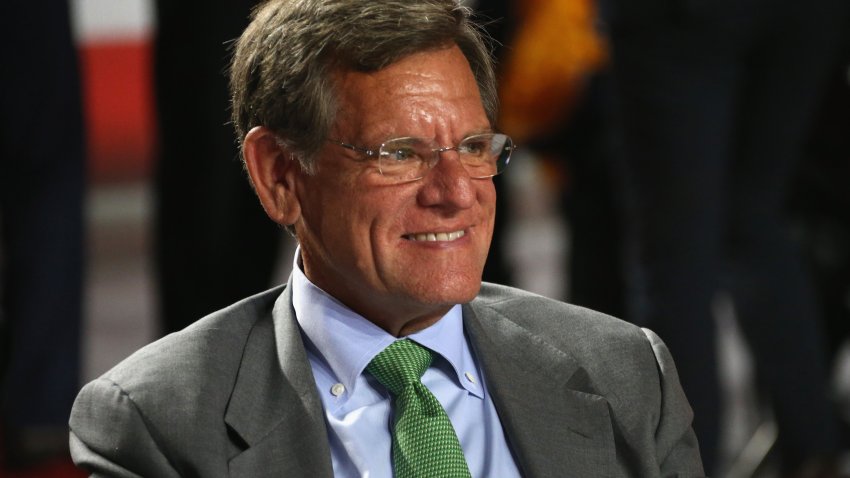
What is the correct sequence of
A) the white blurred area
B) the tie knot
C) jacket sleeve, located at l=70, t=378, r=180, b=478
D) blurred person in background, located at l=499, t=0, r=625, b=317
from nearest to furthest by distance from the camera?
1. jacket sleeve, located at l=70, t=378, r=180, b=478
2. the tie knot
3. blurred person in background, located at l=499, t=0, r=625, b=317
4. the white blurred area

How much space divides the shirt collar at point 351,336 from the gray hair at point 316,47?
0.70 ft

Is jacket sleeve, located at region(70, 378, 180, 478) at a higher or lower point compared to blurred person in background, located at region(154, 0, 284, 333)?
higher

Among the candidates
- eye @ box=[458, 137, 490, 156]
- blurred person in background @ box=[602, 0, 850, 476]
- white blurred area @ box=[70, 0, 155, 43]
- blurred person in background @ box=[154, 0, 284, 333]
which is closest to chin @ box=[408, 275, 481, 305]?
eye @ box=[458, 137, 490, 156]

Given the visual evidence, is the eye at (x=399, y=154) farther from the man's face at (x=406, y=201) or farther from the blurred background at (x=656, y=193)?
the blurred background at (x=656, y=193)

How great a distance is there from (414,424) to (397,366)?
11cm

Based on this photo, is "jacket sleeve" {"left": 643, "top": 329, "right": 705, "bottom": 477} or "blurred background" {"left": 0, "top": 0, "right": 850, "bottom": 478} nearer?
"jacket sleeve" {"left": 643, "top": 329, "right": 705, "bottom": 477}

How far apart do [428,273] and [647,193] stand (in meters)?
1.53

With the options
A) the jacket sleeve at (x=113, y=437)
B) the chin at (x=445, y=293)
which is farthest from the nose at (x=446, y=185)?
the jacket sleeve at (x=113, y=437)

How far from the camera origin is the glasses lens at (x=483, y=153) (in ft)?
7.93

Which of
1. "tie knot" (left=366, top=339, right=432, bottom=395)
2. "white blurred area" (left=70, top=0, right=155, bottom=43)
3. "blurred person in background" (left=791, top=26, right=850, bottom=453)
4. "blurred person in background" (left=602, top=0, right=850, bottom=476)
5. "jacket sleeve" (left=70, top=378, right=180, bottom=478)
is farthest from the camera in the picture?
"white blurred area" (left=70, top=0, right=155, bottom=43)

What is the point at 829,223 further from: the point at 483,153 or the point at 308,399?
the point at 308,399

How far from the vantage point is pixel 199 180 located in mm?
4289

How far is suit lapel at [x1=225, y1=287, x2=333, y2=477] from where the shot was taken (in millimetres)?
2232

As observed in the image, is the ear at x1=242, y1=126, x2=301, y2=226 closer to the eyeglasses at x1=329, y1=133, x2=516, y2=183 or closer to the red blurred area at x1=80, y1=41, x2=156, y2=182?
the eyeglasses at x1=329, y1=133, x2=516, y2=183
